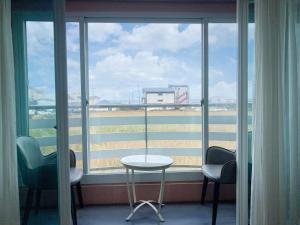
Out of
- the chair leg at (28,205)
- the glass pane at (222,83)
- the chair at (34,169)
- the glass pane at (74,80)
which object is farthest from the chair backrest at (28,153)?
the glass pane at (222,83)

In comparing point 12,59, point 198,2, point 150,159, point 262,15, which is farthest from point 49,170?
point 198,2

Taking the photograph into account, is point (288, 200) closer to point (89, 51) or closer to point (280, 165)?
point (280, 165)

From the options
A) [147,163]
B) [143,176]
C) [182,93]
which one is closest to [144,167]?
[147,163]

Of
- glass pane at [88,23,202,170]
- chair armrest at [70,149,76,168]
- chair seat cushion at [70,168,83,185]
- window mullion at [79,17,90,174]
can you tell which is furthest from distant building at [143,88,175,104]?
chair seat cushion at [70,168,83,185]

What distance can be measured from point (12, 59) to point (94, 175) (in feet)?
6.38

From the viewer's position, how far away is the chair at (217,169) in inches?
122

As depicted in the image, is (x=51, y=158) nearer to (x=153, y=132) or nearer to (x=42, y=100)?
(x=42, y=100)

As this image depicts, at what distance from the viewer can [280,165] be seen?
252cm

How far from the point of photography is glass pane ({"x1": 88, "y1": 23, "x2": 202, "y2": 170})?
3.93 metres

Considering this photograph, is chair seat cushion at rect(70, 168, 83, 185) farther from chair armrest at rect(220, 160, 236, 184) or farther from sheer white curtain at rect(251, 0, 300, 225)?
sheer white curtain at rect(251, 0, 300, 225)

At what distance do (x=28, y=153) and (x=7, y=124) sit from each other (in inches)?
12.4

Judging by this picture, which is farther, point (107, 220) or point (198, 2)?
point (198, 2)

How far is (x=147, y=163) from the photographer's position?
3.36 metres

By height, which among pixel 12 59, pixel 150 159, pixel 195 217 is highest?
pixel 12 59
